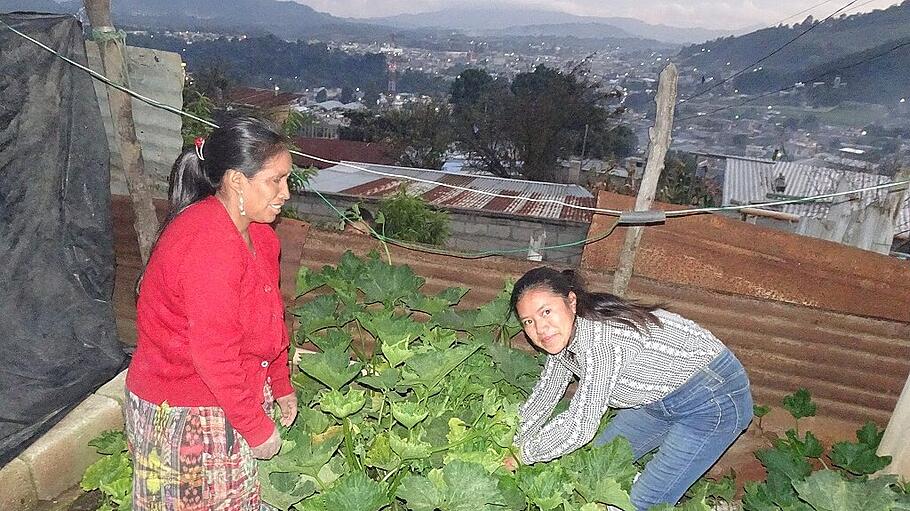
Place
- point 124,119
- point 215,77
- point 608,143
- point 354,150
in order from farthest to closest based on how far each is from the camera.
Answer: point 608,143
point 354,150
point 215,77
point 124,119

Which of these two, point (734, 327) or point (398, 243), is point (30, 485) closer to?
point (398, 243)

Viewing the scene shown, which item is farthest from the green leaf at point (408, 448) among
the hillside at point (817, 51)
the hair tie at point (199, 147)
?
the hillside at point (817, 51)

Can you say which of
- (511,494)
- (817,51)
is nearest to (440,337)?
(511,494)

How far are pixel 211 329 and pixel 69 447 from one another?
1870 mm

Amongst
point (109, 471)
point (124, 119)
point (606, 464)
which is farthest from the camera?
point (124, 119)

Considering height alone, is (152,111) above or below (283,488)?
above

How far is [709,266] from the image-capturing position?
342 cm

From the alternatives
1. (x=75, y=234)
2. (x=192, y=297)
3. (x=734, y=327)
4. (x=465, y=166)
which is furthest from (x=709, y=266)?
(x=465, y=166)

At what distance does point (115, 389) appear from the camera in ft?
11.3

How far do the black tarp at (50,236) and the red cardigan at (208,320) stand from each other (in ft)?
4.24

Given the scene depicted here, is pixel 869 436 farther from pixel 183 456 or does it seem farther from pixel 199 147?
pixel 199 147

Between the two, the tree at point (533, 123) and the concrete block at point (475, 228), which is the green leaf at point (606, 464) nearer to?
the concrete block at point (475, 228)

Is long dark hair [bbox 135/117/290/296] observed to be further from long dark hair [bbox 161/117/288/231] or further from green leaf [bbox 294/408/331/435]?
green leaf [bbox 294/408/331/435]

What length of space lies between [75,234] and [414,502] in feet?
7.76
